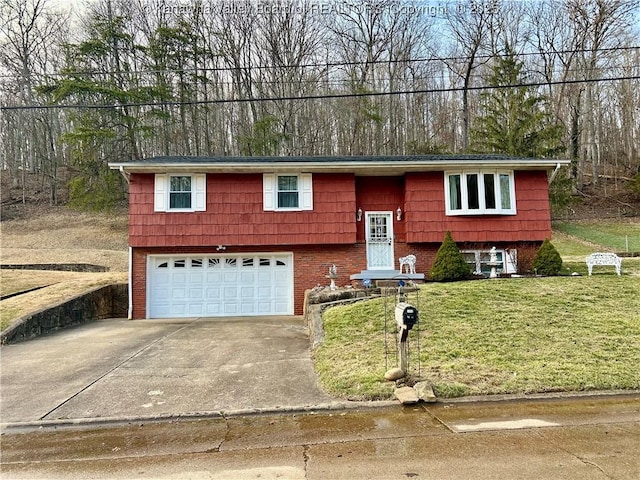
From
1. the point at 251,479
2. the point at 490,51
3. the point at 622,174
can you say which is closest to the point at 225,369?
the point at 251,479

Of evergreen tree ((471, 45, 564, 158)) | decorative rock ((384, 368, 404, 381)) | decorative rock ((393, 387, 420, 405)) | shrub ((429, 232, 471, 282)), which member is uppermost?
evergreen tree ((471, 45, 564, 158))

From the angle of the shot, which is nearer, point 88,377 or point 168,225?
point 88,377

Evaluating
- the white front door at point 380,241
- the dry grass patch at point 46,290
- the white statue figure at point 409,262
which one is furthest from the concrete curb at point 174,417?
the white front door at point 380,241

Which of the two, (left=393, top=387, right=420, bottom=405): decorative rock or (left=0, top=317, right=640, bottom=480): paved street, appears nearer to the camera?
(left=0, top=317, right=640, bottom=480): paved street

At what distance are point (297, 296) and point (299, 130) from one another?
58.5 ft

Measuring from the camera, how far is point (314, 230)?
46.4 ft

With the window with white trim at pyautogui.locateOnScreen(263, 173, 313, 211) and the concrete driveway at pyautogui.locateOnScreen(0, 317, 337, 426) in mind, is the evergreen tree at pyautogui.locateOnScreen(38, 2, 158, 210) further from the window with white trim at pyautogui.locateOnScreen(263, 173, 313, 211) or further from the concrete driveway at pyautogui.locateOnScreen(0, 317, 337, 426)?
the concrete driveway at pyautogui.locateOnScreen(0, 317, 337, 426)

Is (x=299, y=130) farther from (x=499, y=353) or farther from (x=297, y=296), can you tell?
(x=499, y=353)

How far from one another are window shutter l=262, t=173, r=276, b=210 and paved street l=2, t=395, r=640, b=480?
9.72m

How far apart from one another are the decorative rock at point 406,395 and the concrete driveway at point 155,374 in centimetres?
87

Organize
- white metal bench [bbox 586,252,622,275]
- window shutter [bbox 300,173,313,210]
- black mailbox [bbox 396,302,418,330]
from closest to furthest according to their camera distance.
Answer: black mailbox [bbox 396,302,418,330], white metal bench [bbox 586,252,622,275], window shutter [bbox 300,173,313,210]

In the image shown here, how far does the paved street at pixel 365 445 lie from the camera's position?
352 cm

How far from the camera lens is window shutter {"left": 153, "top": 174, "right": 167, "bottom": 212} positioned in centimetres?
1388

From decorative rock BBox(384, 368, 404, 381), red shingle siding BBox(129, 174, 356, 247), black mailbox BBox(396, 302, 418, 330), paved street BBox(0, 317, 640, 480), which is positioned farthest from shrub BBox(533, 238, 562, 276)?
black mailbox BBox(396, 302, 418, 330)
